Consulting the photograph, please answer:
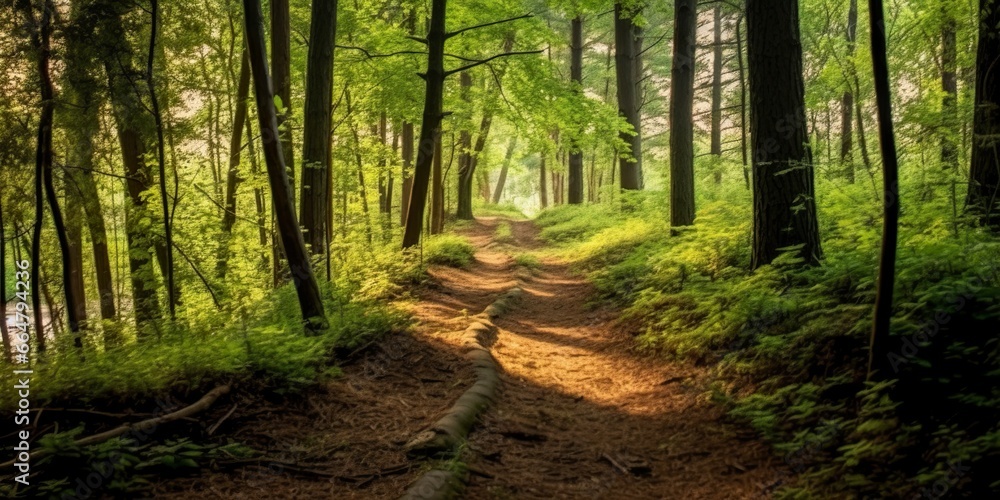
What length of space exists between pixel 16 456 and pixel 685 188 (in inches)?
418

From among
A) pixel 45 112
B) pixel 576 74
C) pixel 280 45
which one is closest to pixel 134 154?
pixel 45 112

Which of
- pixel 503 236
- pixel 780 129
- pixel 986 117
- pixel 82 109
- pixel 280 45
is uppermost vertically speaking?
pixel 280 45

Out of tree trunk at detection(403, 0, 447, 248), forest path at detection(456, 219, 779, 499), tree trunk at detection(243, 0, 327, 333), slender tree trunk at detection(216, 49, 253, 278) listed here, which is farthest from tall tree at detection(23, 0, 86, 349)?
forest path at detection(456, 219, 779, 499)

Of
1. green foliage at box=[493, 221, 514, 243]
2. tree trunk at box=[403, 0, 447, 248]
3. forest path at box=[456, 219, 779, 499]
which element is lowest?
forest path at box=[456, 219, 779, 499]

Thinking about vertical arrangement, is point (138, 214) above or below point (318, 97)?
below

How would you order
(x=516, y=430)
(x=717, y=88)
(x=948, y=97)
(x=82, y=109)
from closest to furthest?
(x=516, y=430) < (x=82, y=109) < (x=948, y=97) < (x=717, y=88)

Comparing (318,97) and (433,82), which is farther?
(433,82)

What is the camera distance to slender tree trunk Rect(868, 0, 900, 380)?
Answer: 3.53 meters

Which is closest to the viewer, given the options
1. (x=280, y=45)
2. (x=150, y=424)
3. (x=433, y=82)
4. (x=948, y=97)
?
(x=150, y=424)

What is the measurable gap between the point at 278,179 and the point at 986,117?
7642 mm

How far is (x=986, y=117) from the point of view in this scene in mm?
5527

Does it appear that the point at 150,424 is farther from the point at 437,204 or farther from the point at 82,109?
the point at 437,204

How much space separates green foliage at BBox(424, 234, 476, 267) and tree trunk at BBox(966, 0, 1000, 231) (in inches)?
384

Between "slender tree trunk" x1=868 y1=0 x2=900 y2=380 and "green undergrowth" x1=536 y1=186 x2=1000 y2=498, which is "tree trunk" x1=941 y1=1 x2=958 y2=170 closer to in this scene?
"green undergrowth" x1=536 y1=186 x2=1000 y2=498
